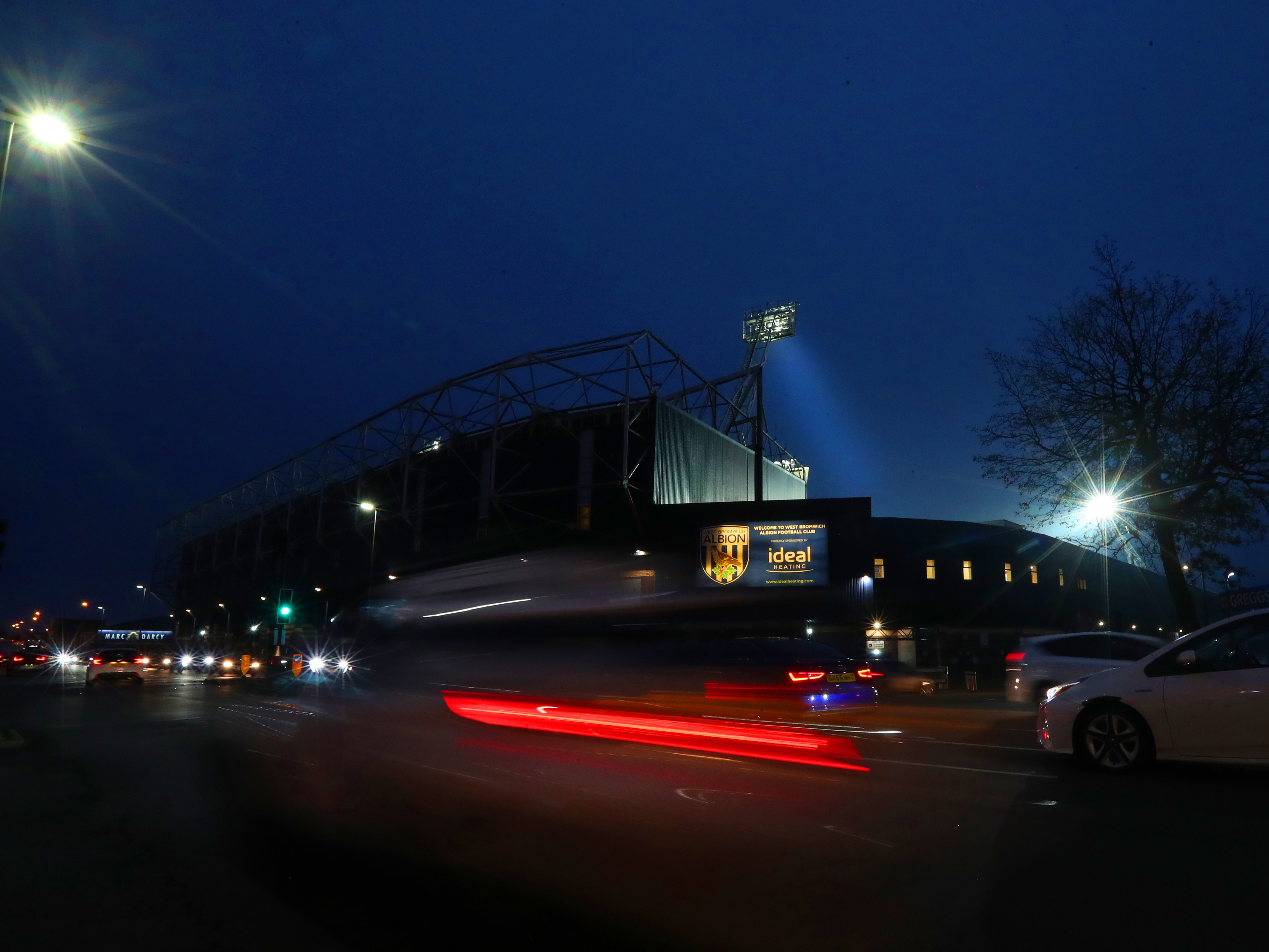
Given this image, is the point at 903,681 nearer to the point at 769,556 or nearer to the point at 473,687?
the point at 769,556

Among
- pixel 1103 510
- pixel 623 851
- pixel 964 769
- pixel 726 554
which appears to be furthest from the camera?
pixel 726 554

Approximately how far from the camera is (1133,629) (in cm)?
7525

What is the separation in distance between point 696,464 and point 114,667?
Result: 30722 millimetres

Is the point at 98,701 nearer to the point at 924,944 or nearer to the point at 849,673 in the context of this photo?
the point at 849,673

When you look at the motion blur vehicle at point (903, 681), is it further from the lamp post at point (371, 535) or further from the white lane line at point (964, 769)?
the white lane line at point (964, 769)

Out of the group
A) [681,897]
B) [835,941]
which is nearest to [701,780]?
[681,897]

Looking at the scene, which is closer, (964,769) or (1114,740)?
(1114,740)

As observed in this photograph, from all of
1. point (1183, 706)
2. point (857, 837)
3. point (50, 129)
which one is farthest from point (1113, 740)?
point (50, 129)

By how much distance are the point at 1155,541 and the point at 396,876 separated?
24.3 m

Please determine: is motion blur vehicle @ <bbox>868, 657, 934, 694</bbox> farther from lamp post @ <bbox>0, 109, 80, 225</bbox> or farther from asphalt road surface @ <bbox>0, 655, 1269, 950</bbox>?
lamp post @ <bbox>0, 109, 80, 225</bbox>

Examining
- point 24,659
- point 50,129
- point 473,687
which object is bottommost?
point 24,659

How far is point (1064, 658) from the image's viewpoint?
14.9m

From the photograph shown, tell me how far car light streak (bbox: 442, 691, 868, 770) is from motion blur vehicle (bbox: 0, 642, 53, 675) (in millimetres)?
46017

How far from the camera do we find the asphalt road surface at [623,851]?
13.7ft
